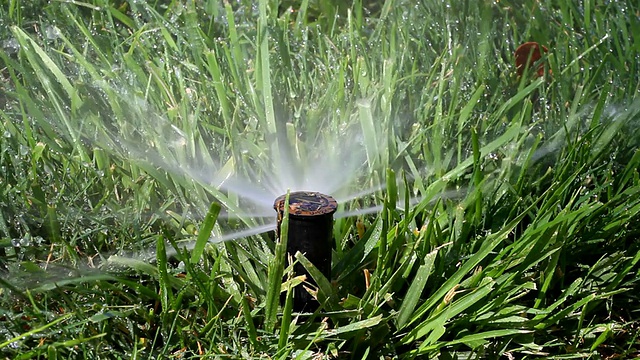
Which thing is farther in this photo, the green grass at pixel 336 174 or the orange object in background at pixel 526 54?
the orange object in background at pixel 526 54

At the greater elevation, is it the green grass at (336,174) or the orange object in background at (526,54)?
the orange object in background at (526,54)

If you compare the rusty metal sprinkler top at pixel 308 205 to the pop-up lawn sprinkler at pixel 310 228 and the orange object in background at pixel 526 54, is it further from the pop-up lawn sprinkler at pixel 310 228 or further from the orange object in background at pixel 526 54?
the orange object in background at pixel 526 54

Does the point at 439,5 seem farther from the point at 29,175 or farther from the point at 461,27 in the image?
the point at 29,175

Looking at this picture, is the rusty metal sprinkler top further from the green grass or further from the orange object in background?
the orange object in background

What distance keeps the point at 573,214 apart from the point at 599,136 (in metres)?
0.35

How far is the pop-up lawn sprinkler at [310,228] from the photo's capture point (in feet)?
4.42

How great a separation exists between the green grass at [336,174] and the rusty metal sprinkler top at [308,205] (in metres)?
0.08

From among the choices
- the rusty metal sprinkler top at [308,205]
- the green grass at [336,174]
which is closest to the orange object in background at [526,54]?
the green grass at [336,174]

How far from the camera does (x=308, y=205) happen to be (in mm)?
1358

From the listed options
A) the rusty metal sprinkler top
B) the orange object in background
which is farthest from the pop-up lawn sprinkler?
the orange object in background

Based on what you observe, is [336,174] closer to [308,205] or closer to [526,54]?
[308,205]

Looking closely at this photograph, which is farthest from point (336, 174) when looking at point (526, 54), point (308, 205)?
point (526, 54)

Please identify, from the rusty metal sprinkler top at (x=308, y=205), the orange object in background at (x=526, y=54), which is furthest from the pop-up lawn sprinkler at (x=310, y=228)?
the orange object in background at (x=526, y=54)

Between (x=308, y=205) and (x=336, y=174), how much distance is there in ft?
1.28
